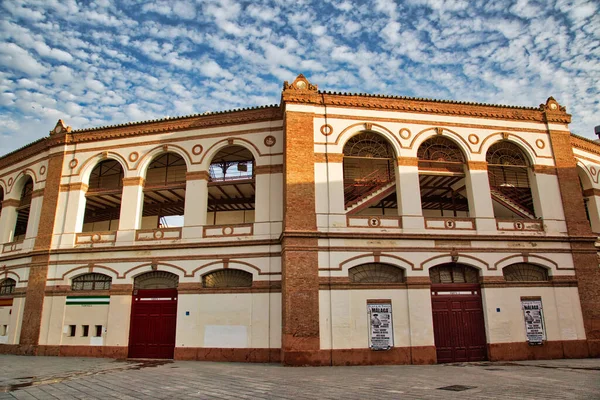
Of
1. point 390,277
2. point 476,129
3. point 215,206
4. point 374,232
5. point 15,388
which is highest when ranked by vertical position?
point 476,129

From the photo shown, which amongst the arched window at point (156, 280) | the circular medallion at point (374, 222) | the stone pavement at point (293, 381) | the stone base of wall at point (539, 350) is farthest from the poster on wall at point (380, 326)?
the arched window at point (156, 280)

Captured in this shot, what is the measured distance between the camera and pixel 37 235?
19.8 meters

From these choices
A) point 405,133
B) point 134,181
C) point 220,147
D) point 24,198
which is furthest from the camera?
point 24,198

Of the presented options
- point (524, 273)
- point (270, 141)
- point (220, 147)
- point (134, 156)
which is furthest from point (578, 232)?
point (134, 156)

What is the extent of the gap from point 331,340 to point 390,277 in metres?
3.44

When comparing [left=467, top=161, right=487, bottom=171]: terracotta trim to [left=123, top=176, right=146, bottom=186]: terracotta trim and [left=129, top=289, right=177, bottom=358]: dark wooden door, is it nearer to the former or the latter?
[left=129, top=289, right=177, bottom=358]: dark wooden door

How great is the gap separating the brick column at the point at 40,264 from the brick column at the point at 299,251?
1129cm

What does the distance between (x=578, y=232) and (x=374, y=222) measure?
901 cm

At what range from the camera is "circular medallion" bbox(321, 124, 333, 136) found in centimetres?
1759

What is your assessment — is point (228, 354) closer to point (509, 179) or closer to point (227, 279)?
point (227, 279)

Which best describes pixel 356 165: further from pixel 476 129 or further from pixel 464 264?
pixel 464 264

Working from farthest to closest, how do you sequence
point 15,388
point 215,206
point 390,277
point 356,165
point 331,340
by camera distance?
point 215,206, point 356,165, point 390,277, point 331,340, point 15,388

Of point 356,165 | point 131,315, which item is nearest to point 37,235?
point 131,315

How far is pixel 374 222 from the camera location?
16719 mm
